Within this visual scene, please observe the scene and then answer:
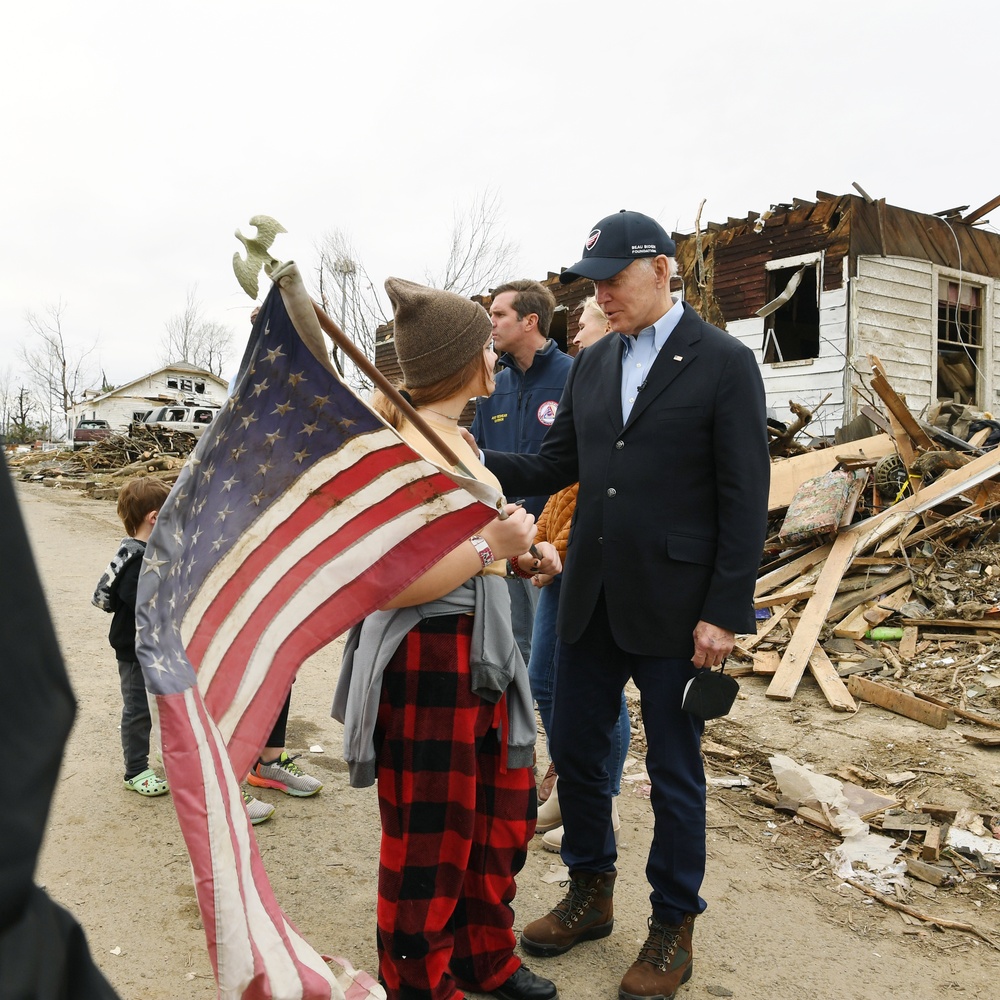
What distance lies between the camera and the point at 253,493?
2307 millimetres

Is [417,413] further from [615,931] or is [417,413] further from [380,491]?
[615,931]

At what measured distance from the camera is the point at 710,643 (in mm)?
2818

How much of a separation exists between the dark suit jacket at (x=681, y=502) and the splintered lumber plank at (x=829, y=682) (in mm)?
3452

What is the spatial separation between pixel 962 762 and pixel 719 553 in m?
3.14

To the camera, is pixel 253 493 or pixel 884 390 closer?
pixel 253 493

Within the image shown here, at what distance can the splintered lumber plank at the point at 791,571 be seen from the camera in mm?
8164

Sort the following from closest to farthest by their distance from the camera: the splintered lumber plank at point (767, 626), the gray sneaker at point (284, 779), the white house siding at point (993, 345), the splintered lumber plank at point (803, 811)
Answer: the splintered lumber plank at point (803, 811)
the gray sneaker at point (284, 779)
the splintered lumber plank at point (767, 626)
the white house siding at point (993, 345)

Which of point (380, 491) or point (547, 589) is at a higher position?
point (380, 491)

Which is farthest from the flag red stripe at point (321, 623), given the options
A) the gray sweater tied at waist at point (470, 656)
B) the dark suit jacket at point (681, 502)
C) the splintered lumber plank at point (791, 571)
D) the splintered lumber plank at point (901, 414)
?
the splintered lumber plank at point (901, 414)

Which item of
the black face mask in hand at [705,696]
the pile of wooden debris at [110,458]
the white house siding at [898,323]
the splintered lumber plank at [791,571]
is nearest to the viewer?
the black face mask in hand at [705,696]

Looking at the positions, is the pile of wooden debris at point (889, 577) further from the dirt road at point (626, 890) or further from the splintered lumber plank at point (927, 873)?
the splintered lumber plank at point (927, 873)

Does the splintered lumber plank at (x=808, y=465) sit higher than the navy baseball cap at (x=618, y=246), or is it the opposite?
the navy baseball cap at (x=618, y=246)

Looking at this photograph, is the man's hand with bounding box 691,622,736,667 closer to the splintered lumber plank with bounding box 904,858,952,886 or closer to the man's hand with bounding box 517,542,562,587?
the man's hand with bounding box 517,542,562,587

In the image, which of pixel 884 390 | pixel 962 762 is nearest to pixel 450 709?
pixel 962 762
